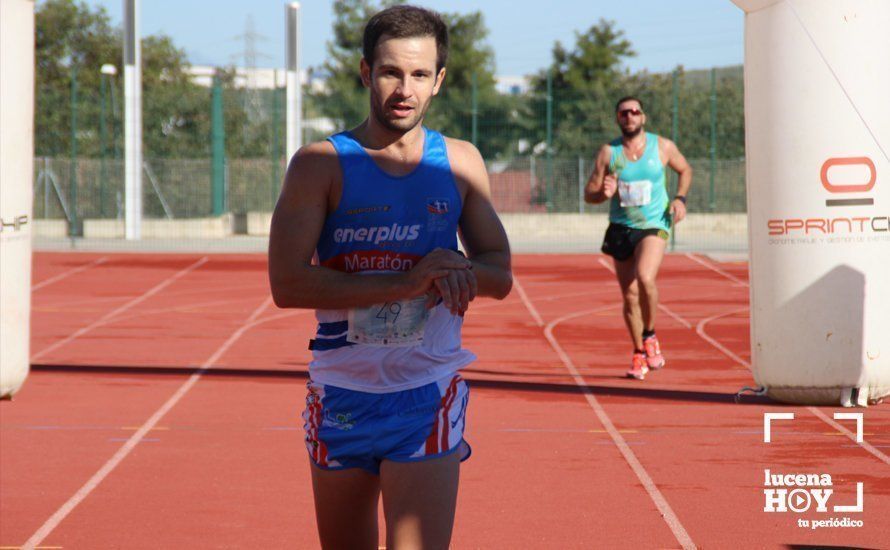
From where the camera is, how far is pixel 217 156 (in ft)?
99.3

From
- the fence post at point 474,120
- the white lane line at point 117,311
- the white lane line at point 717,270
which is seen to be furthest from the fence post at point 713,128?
the white lane line at point 117,311

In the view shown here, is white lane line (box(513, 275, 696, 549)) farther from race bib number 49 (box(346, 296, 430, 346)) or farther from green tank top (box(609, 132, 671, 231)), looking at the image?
race bib number 49 (box(346, 296, 430, 346))

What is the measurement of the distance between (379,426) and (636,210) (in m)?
6.71

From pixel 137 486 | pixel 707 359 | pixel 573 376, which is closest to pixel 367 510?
pixel 137 486

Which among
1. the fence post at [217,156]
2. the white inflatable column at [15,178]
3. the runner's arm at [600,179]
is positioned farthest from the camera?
the fence post at [217,156]

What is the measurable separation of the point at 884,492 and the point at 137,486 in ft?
11.6

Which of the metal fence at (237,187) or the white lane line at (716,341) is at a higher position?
the metal fence at (237,187)

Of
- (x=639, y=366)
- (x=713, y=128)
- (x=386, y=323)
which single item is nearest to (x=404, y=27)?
(x=386, y=323)

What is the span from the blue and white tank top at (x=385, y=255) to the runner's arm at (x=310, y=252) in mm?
50

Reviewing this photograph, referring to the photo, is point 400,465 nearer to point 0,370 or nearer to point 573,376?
point 0,370

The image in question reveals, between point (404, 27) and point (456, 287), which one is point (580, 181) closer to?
point (404, 27)

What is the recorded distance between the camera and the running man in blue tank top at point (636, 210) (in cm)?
970

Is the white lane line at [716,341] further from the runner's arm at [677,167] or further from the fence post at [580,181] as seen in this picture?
the fence post at [580,181]

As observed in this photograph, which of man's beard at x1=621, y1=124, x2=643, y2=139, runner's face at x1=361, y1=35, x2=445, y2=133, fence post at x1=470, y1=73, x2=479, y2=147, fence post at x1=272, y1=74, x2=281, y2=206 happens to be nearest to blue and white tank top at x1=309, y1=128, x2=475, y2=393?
runner's face at x1=361, y1=35, x2=445, y2=133
